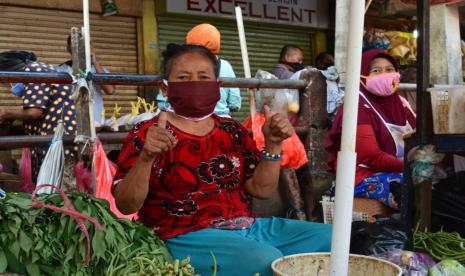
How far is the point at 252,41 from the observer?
9641 mm

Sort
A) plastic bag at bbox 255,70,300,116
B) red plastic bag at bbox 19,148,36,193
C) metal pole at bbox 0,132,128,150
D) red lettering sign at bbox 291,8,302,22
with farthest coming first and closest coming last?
red lettering sign at bbox 291,8,302,22
plastic bag at bbox 255,70,300,116
red plastic bag at bbox 19,148,36,193
metal pole at bbox 0,132,128,150

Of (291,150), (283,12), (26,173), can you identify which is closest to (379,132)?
(291,150)

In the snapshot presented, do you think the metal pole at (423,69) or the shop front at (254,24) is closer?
the metal pole at (423,69)

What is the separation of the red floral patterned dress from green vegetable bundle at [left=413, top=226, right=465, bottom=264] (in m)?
0.96

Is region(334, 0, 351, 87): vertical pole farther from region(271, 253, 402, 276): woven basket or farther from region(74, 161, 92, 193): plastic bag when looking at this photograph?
region(271, 253, 402, 276): woven basket

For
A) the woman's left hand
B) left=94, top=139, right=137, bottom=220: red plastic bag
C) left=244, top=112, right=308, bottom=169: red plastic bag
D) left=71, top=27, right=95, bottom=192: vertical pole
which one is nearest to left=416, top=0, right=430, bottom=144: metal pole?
the woman's left hand

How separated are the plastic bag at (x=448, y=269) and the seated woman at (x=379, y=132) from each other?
1.39 metres

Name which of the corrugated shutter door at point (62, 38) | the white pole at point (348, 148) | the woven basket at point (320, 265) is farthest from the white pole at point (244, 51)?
the corrugated shutter door at point (62, 38)

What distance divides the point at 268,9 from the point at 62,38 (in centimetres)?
323

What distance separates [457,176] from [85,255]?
2.39 m

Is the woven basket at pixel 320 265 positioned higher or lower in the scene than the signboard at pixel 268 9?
lower

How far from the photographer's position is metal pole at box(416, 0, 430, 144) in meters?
3.32

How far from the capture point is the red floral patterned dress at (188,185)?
284 cm

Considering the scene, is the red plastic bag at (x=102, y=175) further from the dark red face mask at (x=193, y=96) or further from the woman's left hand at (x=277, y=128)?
the woman's left hand at (x=277, y=128)
